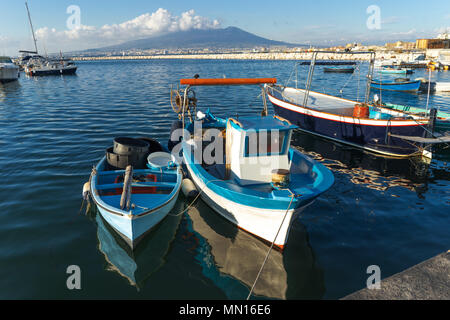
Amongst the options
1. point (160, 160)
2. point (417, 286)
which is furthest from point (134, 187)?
point (417, 286)

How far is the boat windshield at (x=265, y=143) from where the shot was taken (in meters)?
8.54

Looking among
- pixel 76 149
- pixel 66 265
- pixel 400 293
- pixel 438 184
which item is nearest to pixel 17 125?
pixel 76 149

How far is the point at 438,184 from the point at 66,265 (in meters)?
16.3

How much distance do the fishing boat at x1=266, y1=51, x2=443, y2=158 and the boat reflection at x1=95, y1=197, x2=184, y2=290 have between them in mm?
9205

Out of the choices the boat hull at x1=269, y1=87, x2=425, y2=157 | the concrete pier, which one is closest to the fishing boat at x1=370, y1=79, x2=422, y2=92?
the boat hull at x1=269, y1=87, x2=425, y2=157

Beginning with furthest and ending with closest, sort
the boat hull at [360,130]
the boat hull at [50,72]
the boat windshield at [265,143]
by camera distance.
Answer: the boat hull at [50,72]
the boat hull at [360,130]
the boat windshield at [265,143]

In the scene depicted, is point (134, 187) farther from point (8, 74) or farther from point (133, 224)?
point (8, 74)

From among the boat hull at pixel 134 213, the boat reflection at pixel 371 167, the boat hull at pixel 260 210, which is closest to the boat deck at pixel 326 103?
the boat reflection at pixel 371 167

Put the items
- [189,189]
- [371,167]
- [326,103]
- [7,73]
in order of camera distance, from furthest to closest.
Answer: [7,73], [326,103], [371,167], [189,189]

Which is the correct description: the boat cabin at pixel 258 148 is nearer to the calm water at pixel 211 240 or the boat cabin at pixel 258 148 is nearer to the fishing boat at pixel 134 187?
the calm water at pixel 211 240

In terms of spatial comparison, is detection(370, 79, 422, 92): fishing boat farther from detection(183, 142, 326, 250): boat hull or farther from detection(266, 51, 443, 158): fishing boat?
detection(183, 142, 326, 250): boat hull

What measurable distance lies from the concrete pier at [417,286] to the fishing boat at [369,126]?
1034 centimetres

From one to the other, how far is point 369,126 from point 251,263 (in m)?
12.9

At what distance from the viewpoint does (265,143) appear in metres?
8.70
